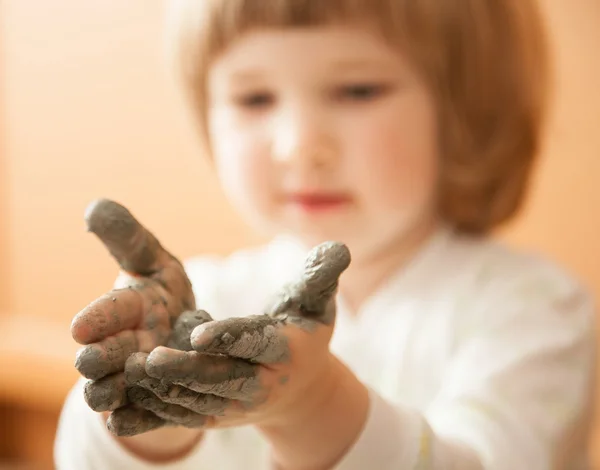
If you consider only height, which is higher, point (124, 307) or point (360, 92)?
point (360, 92)

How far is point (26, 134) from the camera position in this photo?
1257mm

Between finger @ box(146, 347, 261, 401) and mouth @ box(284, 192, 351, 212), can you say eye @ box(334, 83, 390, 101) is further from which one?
finger @ box(146, 347, 261, 401)

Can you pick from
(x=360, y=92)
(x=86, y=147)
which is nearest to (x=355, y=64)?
(x=360, y=92)

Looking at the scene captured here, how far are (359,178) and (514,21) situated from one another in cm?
21

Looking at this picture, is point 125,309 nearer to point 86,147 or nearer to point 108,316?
point 108,316

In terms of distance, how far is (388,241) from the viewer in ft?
2.23

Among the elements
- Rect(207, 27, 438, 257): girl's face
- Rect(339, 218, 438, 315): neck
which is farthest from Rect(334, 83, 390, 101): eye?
Rect(339, 218, 438, 315): neck

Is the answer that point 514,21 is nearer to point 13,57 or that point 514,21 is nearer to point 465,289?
point 465,289

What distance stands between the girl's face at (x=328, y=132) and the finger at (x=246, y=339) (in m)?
0.26

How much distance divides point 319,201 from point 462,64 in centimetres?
17

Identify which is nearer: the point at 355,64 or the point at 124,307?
the point at 124,307

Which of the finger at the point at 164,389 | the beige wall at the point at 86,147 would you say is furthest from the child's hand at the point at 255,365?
the beige wall at the point at 86,147

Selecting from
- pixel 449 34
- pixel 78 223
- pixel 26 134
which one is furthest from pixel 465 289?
pixel 26 134

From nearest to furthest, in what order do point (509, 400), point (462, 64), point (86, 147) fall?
point (509, 400) → point (462, 64) → point (86, 147)
